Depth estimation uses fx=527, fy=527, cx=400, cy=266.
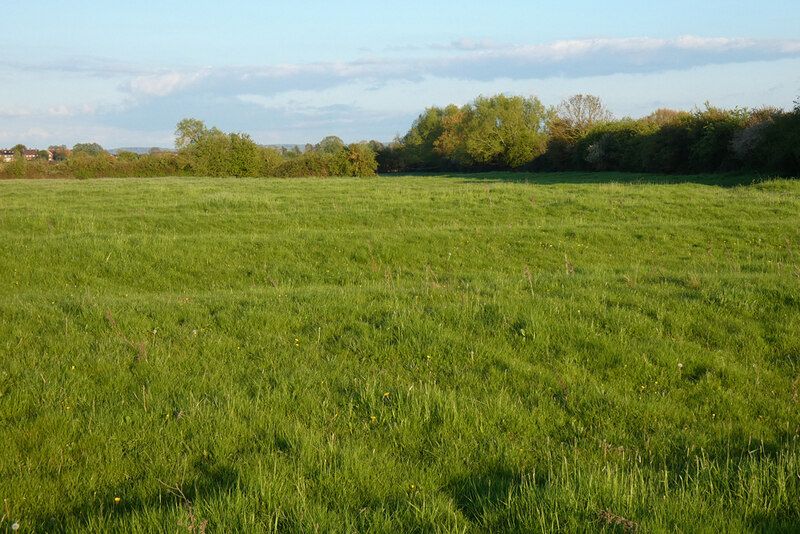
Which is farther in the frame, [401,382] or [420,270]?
[420,270]

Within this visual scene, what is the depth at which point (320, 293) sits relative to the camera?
361 inches

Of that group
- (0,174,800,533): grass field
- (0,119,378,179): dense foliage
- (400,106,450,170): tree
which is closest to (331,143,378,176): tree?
(0,119,378,179): dense foliage

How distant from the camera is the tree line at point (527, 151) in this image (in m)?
42.1

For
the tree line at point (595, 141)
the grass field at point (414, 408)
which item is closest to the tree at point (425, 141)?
the tree line at point (595, 141)

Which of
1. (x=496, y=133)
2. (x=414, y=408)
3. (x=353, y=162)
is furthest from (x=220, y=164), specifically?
(x=414, y=408)

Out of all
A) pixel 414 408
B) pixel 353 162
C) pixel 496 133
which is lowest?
pixel 414 408

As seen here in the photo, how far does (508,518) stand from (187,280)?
1170cm

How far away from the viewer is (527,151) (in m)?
75.5

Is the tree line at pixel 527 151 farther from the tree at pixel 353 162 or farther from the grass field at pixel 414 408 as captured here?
the grass field at pixel 414 408

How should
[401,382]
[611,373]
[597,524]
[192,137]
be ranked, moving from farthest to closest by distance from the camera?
[192,137]
[611,373]
[401,382]
[597,524]

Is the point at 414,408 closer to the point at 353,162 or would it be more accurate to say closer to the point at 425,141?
the point at 353,162

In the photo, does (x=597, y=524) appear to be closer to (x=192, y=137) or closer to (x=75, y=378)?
(x=75, y=378)

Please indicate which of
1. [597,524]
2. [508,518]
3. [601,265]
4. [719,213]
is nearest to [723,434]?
[597,524]

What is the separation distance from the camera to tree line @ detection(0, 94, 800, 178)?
42103mm
